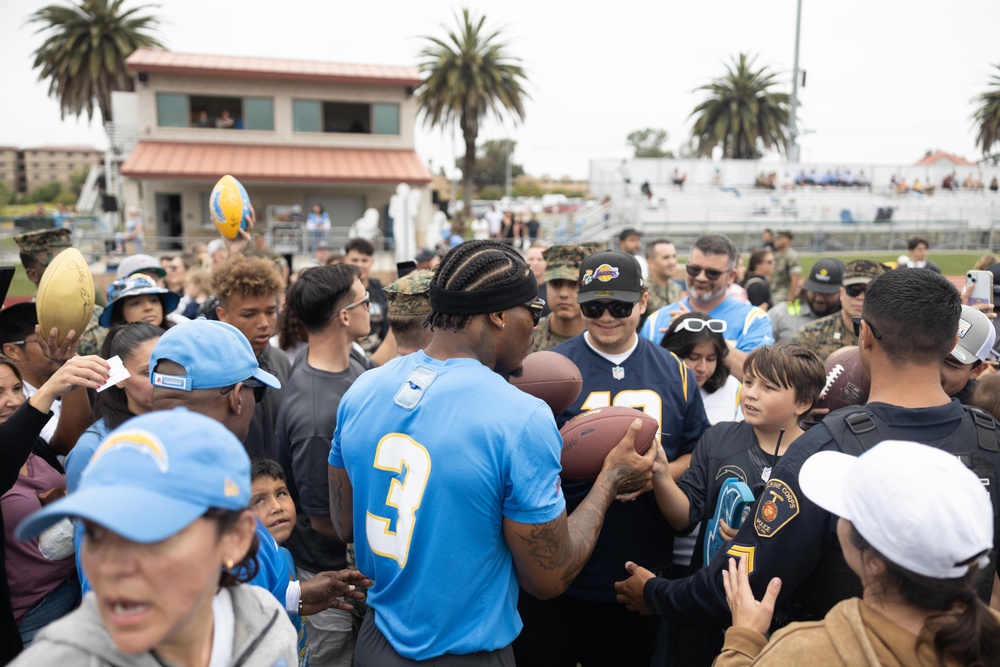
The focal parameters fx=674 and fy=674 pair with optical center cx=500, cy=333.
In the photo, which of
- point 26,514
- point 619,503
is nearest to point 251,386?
point 26,514

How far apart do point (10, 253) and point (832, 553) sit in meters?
25.7

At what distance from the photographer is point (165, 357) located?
2.49 metres

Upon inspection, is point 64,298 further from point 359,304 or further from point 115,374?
point 359,304

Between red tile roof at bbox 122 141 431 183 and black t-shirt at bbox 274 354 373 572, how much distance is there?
28655mm

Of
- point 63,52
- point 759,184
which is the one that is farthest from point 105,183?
point 759,184

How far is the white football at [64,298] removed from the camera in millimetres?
3268

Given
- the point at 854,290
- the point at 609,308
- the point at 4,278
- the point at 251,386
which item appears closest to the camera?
the point at 251,386

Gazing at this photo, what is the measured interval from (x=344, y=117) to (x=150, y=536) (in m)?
37.2

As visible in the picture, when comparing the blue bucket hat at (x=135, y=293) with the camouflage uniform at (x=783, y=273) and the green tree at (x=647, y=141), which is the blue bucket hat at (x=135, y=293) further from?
the green tree at (x=647, y=141)

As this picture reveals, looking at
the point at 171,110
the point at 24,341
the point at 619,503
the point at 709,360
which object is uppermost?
the point at 171,110

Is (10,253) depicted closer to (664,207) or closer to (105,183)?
(105,183)

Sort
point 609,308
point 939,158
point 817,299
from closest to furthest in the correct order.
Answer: point 609,308 → point 817,299 → point 939,158

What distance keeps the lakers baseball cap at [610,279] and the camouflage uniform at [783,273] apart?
318 inches

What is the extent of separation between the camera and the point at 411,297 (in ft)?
12.3
